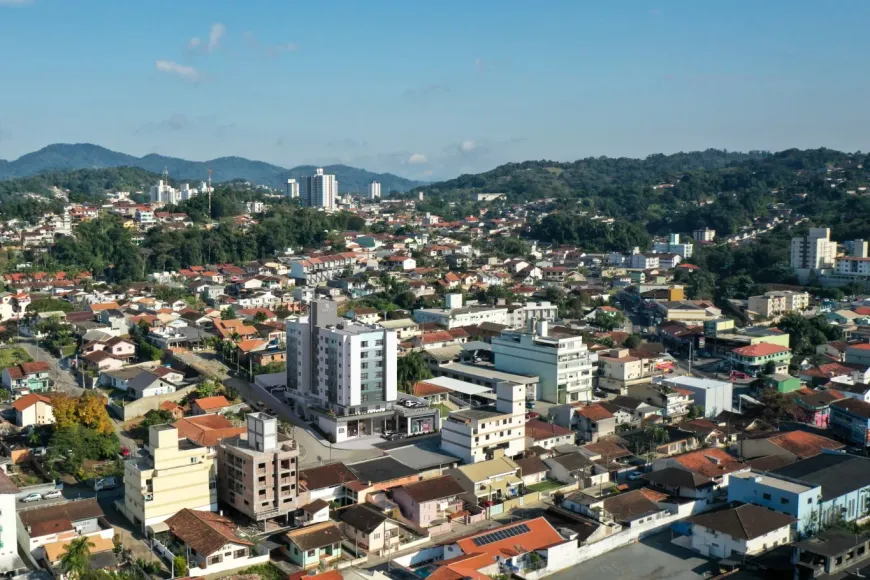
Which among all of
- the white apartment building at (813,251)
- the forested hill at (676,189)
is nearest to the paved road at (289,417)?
the white apartment building at (813,251)

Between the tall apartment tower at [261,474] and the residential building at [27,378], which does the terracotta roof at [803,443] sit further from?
the residential building at [27,378]

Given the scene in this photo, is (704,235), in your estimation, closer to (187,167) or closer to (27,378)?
(27,378)

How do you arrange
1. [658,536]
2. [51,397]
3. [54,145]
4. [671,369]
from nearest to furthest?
[658,536]
[51,397]
[671,369]
[54,145]

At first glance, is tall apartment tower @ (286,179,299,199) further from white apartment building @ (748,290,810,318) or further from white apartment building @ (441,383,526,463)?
white apartment building @ (441,383,526,463)

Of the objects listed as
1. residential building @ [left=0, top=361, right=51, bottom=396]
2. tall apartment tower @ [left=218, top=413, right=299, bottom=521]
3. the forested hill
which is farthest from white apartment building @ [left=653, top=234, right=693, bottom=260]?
tall apartment tower @ [left=218, top=413, right=299, bottom=521]

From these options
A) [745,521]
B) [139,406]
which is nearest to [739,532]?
[745,521]

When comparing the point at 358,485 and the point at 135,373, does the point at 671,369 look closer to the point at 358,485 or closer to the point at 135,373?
the point at 358,485

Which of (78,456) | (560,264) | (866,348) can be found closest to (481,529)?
(78,456)
